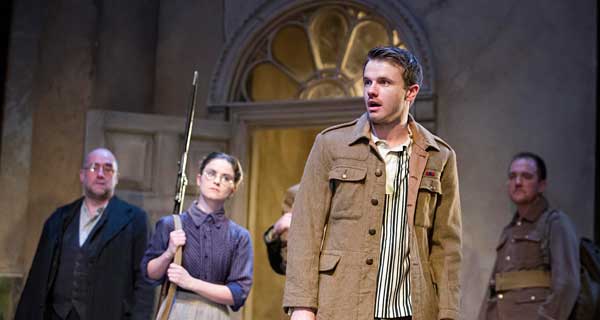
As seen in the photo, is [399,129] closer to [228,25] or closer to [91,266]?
[91,266]

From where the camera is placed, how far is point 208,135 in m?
7.02

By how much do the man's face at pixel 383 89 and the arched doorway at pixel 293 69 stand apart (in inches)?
141

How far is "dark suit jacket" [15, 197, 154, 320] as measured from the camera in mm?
5309

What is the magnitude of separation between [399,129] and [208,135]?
4.06 m

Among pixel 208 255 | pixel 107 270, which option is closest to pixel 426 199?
pixel 208 255

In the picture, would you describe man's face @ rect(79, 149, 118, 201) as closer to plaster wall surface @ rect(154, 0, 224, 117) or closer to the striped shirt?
plaster wall surface @ rect(154, 0, 224, 117)

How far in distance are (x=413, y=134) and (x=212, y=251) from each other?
5.76ft

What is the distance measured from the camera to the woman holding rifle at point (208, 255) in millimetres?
4434

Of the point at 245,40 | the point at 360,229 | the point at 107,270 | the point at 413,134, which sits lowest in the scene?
the point at 107,270

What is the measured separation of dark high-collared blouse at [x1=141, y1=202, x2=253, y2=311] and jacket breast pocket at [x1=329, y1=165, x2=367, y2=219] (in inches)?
63.9

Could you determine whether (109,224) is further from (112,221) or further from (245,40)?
(245,40)

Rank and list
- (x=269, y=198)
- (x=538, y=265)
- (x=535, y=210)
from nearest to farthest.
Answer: (x=538, y=265)
(x=535, y=210)
(x=269, y=198)

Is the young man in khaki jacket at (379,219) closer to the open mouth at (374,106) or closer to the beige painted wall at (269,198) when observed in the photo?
the open mouth at (374,106)

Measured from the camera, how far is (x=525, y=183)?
5355 millimetres
